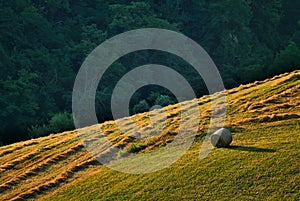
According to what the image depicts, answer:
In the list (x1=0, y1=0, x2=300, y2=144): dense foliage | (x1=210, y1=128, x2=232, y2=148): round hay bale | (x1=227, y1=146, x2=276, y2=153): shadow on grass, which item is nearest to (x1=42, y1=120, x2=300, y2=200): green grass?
(x1=227, y1=146, x2=276, y2=153): shadow on grass

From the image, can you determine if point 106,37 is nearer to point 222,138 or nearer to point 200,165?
point 222,138

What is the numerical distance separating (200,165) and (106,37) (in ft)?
185

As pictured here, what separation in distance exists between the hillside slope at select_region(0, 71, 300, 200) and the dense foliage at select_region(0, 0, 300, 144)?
82.9ft

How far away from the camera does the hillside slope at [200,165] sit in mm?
22250

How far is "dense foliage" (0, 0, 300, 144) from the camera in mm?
67500

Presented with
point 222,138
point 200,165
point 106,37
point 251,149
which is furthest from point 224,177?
point 106,37

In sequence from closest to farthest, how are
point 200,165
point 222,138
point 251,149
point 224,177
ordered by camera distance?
point 224,177 → point 200,165 → point 251,149 → point 222,138

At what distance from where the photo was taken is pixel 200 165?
24.4m

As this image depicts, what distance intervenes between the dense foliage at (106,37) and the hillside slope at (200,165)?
994 inches

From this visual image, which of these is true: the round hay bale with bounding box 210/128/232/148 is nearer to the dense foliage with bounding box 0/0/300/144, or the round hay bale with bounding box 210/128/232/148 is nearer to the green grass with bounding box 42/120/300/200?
the green grass with bounding box 42/120/300/200

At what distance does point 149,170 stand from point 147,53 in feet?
183

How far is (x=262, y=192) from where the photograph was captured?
2125cm

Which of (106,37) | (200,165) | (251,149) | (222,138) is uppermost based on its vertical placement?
(106,37)

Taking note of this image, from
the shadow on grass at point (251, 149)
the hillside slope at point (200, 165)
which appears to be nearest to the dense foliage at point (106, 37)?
the hillside slope at point (200, 165)
